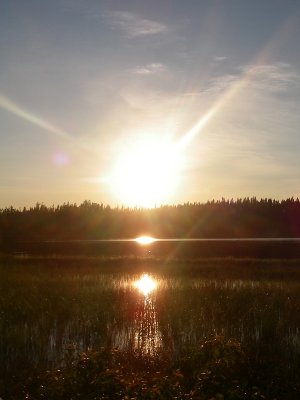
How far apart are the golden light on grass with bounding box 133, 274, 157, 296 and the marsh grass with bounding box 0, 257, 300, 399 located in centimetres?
75

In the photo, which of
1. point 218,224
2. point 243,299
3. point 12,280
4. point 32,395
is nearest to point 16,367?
point 32,395

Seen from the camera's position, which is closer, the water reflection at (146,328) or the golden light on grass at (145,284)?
the water reflection at (146,328)

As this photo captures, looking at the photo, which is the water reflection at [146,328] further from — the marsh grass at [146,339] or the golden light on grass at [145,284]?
the golden light on grass at [145,284]

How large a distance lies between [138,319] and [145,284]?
512 inches

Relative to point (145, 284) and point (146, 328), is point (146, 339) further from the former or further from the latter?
point (145, 284)

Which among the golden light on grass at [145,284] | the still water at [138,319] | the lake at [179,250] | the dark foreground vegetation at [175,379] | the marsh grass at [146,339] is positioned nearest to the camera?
the dark foreground vegetation at [175,379]

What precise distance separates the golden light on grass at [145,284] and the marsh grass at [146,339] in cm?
75

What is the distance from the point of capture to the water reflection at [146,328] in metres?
17.0

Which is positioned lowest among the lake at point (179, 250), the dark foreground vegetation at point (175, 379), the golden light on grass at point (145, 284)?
the dark foreground vegetation at point (175, 379)

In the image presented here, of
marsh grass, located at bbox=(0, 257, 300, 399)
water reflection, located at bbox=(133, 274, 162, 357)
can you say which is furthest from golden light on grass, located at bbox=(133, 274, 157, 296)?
marsh grass, located at bbox=(0, 257, 300, 399)

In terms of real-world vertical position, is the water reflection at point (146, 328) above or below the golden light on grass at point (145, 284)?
below

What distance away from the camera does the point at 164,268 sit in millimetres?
48031

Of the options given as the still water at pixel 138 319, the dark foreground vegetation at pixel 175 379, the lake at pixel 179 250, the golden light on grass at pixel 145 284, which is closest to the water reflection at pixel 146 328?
the still water at pixel 138 319

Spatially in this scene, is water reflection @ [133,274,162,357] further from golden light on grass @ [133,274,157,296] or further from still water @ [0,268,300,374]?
golden light on grass @ [133,274,157,296]
